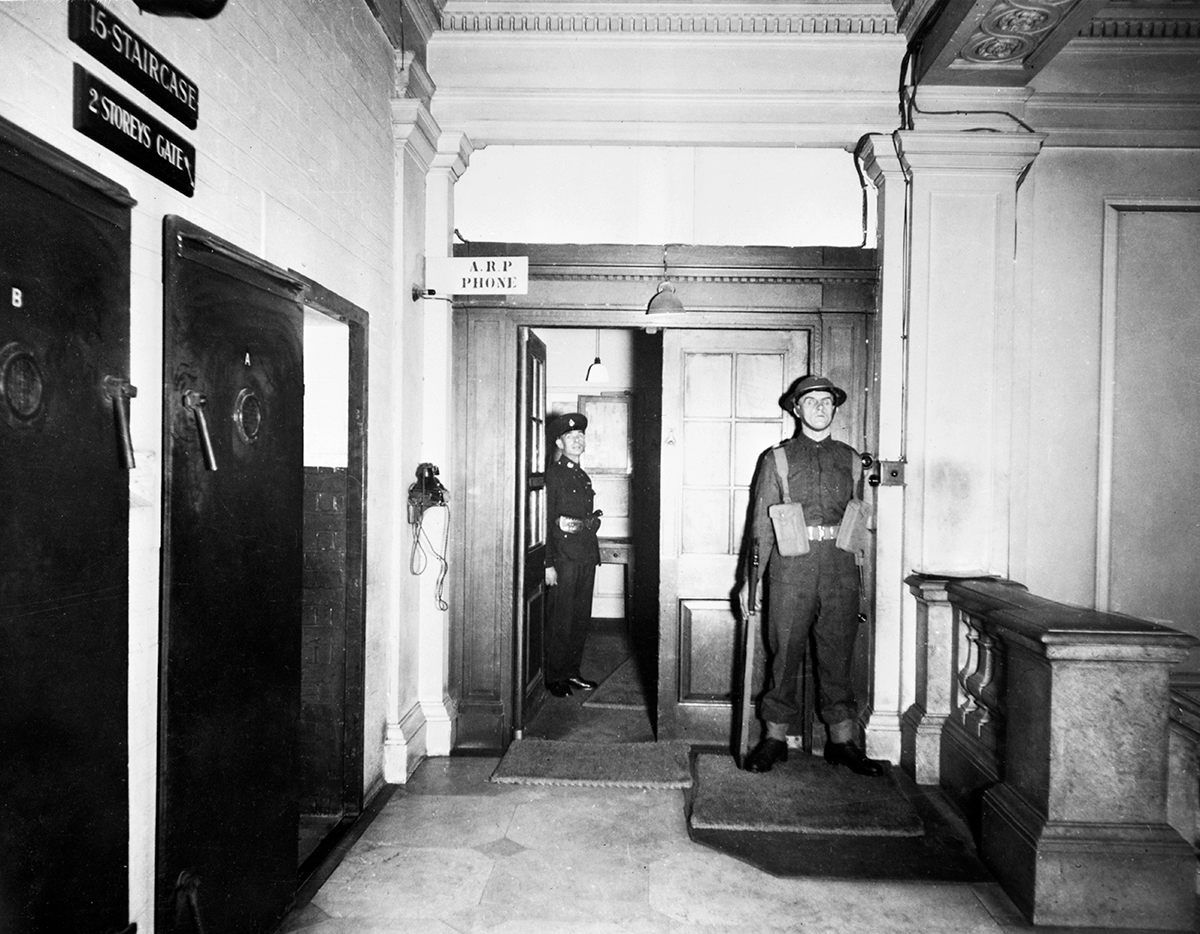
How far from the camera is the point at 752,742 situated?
414 centimetres

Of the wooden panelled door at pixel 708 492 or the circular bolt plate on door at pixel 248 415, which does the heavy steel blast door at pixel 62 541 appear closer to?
the circular bolt plate on door at pixel 248 415

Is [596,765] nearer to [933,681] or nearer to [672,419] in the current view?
[933,681]

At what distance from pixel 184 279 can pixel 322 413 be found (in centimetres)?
141

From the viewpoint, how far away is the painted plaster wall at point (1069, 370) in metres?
3.96

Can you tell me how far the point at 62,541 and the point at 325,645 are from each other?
186 centimetres

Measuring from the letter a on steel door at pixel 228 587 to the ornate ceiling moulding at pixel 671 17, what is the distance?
2359mm

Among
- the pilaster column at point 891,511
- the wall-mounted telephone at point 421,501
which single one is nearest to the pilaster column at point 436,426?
the wall-mounted telephone at point 421,501

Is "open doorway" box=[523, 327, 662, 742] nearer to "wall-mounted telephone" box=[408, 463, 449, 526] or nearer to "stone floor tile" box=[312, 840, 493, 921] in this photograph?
"wall-mounted telephone" box=[408, 463, 449, 526]

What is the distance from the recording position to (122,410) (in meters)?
1.75

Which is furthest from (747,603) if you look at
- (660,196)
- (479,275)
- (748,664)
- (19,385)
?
(19,385)

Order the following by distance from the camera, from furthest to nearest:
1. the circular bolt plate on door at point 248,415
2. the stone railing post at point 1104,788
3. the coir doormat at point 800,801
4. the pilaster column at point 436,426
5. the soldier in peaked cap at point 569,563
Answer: the soldier in peaked cap at point 569,563 → the pilaster column at point 436,426 → the coir doormat at point 800,801 → the stone railing post at point 1104,788 → the circular bolt plate on door at point 248,415

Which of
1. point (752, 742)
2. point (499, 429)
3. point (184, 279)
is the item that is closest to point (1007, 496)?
point (752, 742)

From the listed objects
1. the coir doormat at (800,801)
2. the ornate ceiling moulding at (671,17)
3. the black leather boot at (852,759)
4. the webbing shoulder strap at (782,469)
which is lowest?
the coir doormat at (800,801)

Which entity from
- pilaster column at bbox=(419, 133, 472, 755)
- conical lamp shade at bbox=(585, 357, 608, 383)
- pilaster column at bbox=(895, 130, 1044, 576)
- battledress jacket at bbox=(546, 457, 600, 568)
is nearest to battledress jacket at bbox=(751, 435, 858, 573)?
pilaster column at bbox=(895, 130, 1044, 576)
